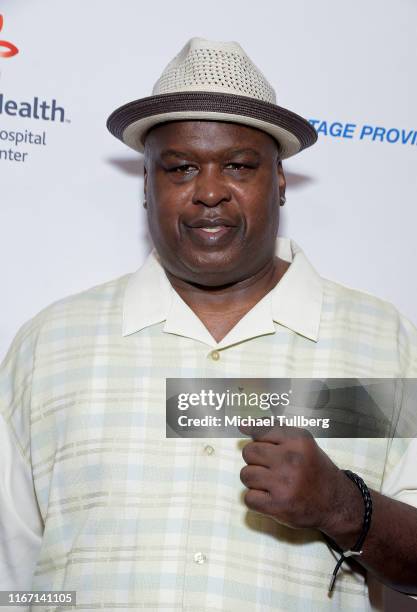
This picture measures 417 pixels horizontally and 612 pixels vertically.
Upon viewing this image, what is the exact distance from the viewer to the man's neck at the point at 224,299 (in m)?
1.53

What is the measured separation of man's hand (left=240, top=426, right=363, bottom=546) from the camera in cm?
121

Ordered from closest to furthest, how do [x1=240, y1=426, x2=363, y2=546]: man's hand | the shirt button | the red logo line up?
[x1=240, y1=426, x2=363, y2=546]: man's hand < the shirt button < the red logo

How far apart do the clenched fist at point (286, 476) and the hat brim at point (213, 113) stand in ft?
1.68

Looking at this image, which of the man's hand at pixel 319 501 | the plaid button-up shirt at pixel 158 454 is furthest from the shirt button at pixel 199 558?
the man's hand at pixel 319 501

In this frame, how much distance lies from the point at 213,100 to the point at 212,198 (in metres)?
0.16

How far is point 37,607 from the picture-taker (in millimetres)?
1463

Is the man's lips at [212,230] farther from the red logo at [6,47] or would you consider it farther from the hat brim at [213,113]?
the red logo at [6,47]

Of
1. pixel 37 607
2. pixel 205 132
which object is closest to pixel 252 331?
pixel 205 132

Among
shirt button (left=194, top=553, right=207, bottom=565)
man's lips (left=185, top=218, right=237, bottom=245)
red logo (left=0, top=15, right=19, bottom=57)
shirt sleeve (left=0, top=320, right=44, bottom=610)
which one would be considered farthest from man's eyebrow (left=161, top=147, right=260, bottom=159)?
shirt button (left=194, top=553, right=207, bottom=565)

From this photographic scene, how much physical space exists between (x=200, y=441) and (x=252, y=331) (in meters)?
0.20

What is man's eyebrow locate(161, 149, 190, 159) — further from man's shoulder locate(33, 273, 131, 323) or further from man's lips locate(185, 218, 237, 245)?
A: man's shoulder locate(33, 273, 131, 323)

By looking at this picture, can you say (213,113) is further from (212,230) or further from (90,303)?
(90,303)

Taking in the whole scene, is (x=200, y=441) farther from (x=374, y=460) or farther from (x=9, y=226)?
(x=9, y=226)

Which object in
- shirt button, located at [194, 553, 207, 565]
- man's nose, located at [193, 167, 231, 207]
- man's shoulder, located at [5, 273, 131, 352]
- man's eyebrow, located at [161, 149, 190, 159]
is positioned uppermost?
man's eyebrow, located at [161, 149, 190, 159]
